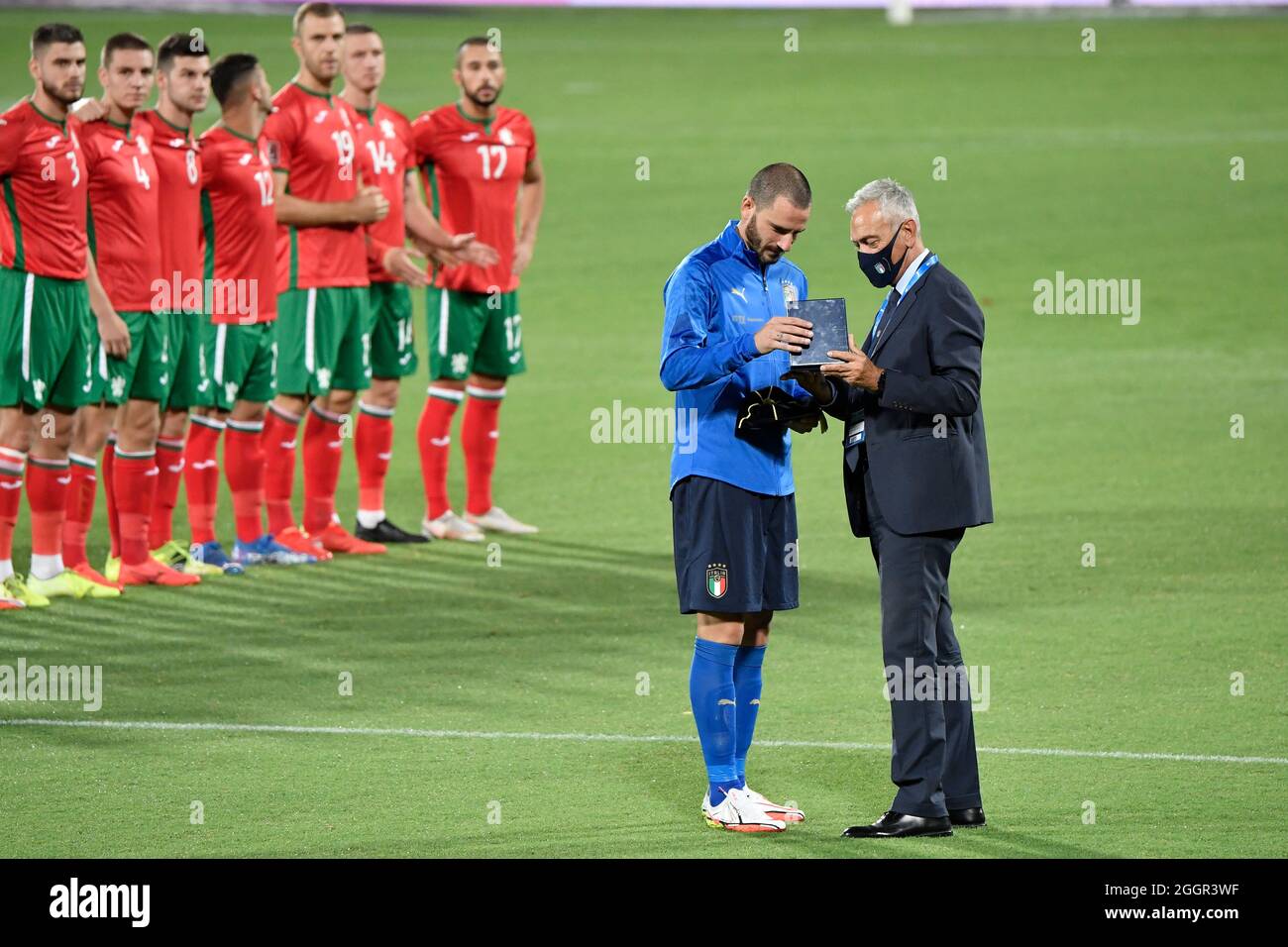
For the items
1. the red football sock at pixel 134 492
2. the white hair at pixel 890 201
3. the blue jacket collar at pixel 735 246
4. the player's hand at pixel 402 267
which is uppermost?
the player's hand at pixel 402 267

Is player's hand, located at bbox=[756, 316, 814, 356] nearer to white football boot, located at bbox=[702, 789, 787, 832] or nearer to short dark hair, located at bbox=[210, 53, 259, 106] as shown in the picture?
white football boot, located at bbox=[702, 789, 787, 832]

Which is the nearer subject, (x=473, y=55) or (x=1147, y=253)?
(x=473, y=55)

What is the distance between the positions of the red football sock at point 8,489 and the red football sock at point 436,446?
2.71 meters

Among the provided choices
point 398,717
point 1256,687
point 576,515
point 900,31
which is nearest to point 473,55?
point 576,515

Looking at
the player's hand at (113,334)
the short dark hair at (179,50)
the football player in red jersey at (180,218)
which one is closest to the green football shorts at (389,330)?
the football player in red jersey at (180,218)

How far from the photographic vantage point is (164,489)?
1136cm

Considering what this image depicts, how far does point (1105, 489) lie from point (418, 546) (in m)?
4.47

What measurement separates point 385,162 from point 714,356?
5.71 meters

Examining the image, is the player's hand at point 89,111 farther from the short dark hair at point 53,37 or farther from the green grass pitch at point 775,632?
the green grass pitch at point 775,632

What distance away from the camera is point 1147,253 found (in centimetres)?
2269

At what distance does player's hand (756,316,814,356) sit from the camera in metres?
6.69

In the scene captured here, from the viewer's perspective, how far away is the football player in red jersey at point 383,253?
1207cm

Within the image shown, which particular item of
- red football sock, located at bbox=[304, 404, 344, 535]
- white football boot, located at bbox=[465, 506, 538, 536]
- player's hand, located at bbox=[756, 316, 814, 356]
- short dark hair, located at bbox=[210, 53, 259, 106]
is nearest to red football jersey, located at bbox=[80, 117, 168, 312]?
short dark hair, located at bbox=[210, 53, 259, 106]

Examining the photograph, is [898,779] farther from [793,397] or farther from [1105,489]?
[1105,489]
